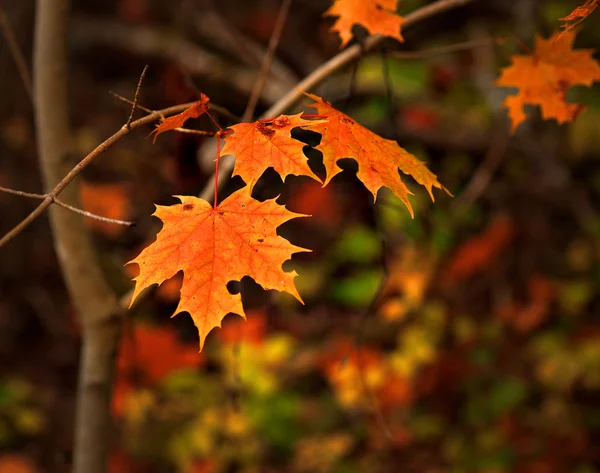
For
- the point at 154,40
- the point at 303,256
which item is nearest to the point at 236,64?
the point at 154,40

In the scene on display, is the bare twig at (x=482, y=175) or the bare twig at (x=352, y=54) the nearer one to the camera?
the bare twig at (x=352, y=54)

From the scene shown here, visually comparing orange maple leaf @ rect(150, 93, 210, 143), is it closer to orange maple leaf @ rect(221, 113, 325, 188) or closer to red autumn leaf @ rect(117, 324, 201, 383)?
orange maple leaf @ rect(221, 113, 325, 188)

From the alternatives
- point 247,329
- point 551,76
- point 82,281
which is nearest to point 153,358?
point 247,329

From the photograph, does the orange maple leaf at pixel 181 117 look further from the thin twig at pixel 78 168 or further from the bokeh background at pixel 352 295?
the bokeh background at pixel 352 295

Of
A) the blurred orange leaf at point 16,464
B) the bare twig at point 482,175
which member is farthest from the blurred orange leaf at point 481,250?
the blurred orange leaf at point 16,464

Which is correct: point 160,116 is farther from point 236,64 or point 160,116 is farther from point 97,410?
point 236,64

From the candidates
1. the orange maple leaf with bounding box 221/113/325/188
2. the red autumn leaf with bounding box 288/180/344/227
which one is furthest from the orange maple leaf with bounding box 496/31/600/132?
the red autumn leaf with bounding box 288/180/344/227

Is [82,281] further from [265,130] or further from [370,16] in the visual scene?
[370,16]
